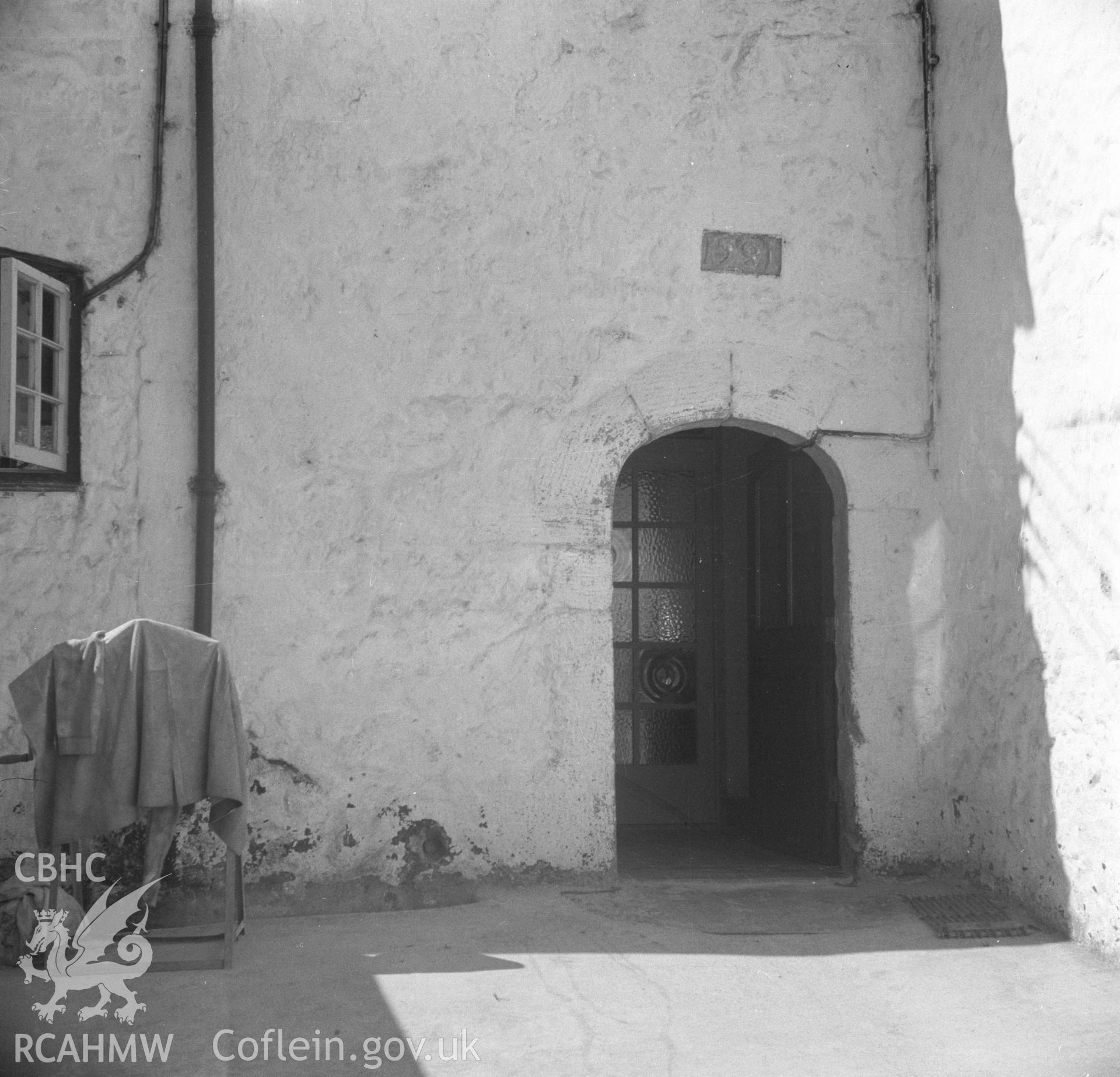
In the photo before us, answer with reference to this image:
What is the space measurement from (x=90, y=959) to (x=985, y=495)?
159 inches

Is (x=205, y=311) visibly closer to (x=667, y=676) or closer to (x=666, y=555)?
(x=666, y=555)

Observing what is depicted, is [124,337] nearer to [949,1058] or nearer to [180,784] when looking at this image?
[180,784]

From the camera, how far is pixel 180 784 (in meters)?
4.12

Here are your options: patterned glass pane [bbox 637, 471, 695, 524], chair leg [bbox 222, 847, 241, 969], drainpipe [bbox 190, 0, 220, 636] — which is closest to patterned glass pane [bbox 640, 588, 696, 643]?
patterned glass pane [bbox 637, 471, 695, 524]

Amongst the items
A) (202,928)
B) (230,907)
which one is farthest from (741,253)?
Result: (202,928)

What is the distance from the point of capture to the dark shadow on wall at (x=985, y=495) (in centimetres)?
484

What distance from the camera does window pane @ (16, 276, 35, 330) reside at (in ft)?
15.8

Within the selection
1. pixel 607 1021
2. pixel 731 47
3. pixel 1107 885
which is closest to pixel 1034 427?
pixel 1107 885

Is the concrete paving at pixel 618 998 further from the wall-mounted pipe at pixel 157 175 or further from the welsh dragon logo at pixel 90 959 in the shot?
the wall-mounted pipe at pixel 157 175

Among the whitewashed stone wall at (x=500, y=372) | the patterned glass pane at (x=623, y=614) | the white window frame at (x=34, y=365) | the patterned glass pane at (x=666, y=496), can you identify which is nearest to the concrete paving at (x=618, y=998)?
the whitewashed stone wall at (x=500, y=372)

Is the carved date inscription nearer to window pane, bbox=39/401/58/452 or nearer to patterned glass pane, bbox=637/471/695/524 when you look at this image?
patterned glass pane, bbox=637/471/695/524

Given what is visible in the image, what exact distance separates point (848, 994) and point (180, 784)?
2.38 meters

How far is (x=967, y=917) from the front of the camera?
474 cm

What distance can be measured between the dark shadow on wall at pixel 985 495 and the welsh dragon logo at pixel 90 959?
3445 millimetres
